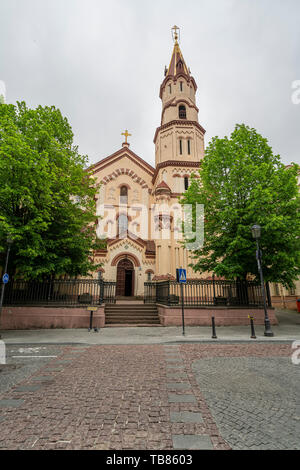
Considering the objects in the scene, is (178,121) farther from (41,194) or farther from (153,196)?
(41,194)

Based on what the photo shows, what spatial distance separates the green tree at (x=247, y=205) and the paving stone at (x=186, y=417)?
30.2 ft

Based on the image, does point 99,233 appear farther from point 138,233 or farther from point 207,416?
point 207,416

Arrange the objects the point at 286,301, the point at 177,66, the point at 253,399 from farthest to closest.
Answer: the point at 177,66 → the point at 286,301 → the point at 253,399

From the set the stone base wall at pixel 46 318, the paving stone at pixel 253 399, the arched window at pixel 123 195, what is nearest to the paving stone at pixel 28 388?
the paving stone at pixel 253 399

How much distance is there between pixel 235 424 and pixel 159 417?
1.04m

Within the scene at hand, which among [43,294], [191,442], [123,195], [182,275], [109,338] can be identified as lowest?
[109,338]

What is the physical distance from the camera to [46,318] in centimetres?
1212

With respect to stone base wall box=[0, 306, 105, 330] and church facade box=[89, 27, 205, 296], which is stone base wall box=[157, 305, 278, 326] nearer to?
stone base wall box=[0, 306, 105, 330]

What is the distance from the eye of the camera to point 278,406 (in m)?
3.63

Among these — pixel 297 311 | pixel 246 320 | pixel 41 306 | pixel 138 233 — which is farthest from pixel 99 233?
pixel 297 311

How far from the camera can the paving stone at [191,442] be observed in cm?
261

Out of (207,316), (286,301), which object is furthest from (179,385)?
(286,301)

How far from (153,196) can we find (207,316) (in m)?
16.5

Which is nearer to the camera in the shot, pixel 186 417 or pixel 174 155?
pixel 186 417
